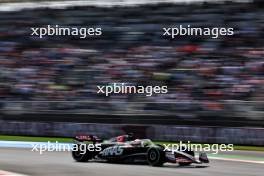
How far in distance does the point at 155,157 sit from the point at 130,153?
726mm

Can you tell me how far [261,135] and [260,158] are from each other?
2.58 metres

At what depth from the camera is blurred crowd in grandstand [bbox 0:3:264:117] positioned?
16.9 m

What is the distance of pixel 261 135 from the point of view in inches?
594

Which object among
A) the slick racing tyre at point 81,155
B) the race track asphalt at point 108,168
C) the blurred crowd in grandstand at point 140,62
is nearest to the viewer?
the race track asphalt at point 108,168

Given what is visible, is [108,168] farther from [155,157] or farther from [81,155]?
[81,155]

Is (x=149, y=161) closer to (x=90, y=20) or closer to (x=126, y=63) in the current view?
(x=126, y=63)

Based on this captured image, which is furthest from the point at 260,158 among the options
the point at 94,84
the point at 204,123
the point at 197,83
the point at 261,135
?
the point at 94,84

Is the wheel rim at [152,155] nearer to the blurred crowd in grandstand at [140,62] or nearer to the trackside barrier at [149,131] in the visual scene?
the trackside barrier at [149,131]

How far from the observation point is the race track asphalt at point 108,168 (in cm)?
930

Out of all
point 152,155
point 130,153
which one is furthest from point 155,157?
point 130,153

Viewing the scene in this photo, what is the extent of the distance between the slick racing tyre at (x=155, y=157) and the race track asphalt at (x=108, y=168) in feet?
0.41

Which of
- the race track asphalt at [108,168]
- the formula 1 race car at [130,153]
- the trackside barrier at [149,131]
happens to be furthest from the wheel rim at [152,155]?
the trackside barrier at [149,131]

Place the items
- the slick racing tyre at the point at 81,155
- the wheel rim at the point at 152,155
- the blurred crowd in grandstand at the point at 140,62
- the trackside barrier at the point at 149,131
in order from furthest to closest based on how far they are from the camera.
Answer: the blurred crowd in grandstand at the point at 140,62 < the trackside barrier at the point at 149,131 < the slick racing tyre at the point at 81,155 < the wheel rim at the point at 152,155

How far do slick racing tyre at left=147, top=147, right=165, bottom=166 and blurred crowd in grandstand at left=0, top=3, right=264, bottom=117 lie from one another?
5.81m
